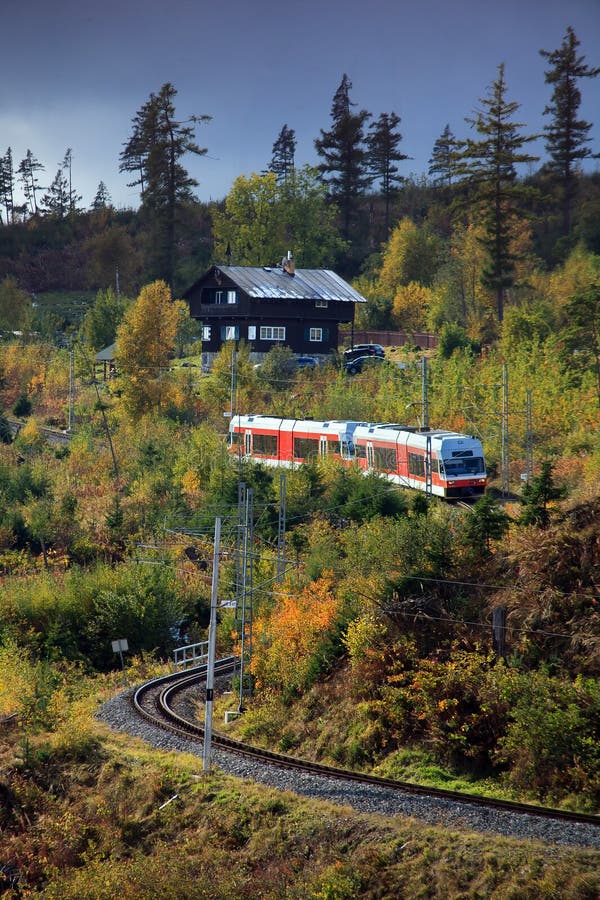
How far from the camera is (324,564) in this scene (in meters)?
35.1

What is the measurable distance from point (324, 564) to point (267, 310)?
39065 millimetres

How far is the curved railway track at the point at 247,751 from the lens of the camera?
2027 centimetres

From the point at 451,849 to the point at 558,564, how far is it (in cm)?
1137

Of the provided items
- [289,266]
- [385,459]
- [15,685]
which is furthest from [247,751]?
[289,266]

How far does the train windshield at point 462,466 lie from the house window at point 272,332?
110ft

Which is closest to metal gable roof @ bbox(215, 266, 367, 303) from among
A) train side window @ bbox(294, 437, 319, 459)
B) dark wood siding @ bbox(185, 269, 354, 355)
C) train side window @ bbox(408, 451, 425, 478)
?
dark wood siding @ bbox(185, 269, 354, 355)

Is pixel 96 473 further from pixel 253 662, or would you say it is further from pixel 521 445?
pixel 253 662

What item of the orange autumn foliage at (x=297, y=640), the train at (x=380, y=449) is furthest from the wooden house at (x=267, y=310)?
the orange autumn foliage at (x=297, y=640)

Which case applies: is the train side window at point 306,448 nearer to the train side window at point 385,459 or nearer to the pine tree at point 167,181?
the train side window at point 385,459

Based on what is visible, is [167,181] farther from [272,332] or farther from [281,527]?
[281,527]

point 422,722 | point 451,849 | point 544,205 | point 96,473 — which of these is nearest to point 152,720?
point 422,722

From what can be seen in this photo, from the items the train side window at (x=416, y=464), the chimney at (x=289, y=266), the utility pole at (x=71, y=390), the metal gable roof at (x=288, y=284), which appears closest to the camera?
the train side window at (x=416, y=464)

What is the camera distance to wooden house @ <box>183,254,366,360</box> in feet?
234

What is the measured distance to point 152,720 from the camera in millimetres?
28719
